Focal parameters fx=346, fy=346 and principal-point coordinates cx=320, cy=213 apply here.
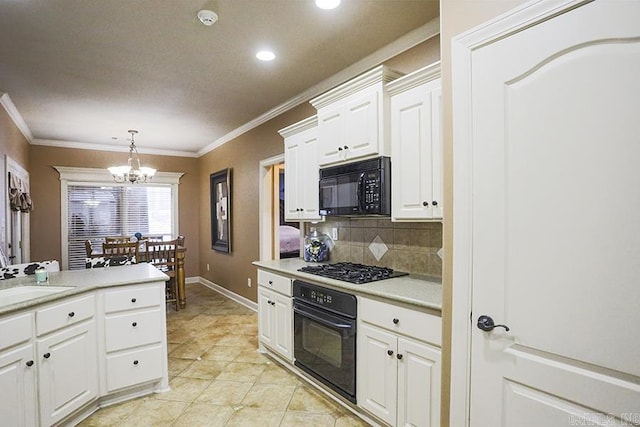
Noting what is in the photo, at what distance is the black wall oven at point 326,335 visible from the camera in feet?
7.41

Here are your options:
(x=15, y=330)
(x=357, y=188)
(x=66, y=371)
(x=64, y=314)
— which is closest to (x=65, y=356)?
(x=66, y=371)

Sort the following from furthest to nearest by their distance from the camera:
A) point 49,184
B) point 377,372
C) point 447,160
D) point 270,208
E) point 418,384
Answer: point 49,184, point 270,208, point 377,372, point 418,384, point 447,160

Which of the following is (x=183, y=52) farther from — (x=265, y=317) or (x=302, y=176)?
(x=265, y=317)

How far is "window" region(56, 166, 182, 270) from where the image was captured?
6062mm

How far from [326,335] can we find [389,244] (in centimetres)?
Result: 85

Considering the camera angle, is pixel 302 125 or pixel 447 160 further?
pixel 302 125

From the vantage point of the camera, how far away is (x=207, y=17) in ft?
7.44

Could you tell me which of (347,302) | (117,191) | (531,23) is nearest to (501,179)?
(531,23)

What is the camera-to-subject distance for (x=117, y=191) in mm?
6504

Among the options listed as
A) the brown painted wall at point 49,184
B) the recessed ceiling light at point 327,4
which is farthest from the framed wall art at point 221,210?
the recessed ceiling light at point 327,4

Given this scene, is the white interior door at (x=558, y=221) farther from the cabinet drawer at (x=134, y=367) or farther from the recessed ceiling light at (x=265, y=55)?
the cabinet drawer at (x=134, y=367)

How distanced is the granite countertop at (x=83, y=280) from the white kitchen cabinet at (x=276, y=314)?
0.91 m

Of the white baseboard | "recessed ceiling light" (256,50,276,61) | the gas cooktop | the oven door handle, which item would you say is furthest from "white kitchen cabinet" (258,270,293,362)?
"recessed ceiling light" (256,50,276,61)

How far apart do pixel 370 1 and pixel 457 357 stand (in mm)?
2076
